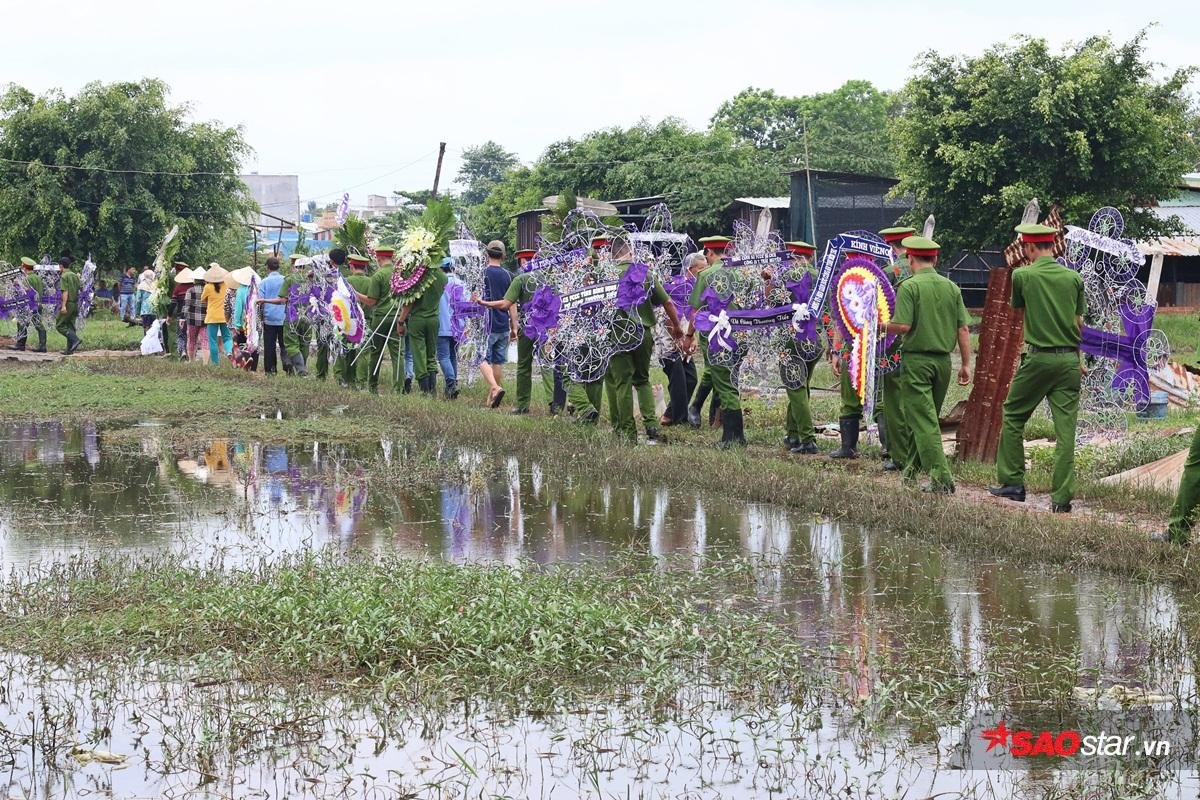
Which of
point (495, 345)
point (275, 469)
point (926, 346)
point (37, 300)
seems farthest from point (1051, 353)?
point (37, 300)

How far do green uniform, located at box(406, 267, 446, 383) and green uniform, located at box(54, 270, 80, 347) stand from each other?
38.2 feet

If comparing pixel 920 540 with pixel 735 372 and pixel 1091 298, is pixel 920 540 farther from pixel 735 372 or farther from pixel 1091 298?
pixel 735 372

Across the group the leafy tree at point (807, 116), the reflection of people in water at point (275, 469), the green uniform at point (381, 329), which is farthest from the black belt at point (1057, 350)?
the leafy tree at point (807, 116)

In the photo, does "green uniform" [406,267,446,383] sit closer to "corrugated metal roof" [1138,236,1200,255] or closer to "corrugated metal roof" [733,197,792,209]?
"corrugated metal roof" [733,197,792,209]

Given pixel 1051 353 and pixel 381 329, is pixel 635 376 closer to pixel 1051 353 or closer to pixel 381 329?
pixel 1051 353

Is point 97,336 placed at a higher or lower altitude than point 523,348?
lower

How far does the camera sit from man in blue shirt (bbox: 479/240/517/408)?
1616 centimetres

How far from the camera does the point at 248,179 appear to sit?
239 ft

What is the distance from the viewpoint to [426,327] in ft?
55.7

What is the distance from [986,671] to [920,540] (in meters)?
3.01

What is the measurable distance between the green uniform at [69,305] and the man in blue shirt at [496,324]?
12.1 metres

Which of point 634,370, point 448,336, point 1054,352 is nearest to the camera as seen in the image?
point 1054,352

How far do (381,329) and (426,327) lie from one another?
1.04 m

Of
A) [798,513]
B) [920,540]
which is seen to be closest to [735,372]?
[798,513]
